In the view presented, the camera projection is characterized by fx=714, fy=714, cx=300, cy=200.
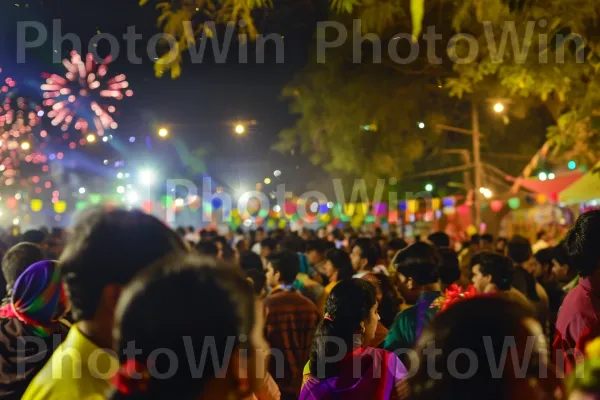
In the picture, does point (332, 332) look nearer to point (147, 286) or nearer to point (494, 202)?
point (147, 286)

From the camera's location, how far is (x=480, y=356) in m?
1.85

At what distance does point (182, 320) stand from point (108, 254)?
575 mm

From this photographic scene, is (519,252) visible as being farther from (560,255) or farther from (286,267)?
(286,267)

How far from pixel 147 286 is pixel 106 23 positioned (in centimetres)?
976

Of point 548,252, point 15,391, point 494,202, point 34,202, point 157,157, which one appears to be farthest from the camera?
point 34,202

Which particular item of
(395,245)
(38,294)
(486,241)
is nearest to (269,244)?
(395,245)

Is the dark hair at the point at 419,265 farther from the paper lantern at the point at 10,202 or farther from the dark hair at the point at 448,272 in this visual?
the paper lantern at the point at 10,202

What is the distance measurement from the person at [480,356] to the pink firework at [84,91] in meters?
18.1

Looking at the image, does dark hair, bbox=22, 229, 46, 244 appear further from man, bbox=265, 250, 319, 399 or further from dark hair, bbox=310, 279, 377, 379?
dark hair, bbox=310, 279, 377, 379

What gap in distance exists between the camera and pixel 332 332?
3.66 meters


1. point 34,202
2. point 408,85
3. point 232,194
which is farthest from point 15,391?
point 34,202

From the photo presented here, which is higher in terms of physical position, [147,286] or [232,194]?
[232,194]

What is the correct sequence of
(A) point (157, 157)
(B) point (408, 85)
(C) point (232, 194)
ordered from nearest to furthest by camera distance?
(B) point (408, 85), (A) point (157, 157), (C) point (232, 194)

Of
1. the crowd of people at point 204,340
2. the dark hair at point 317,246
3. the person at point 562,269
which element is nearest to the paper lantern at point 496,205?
the dark hair at point 317,246
